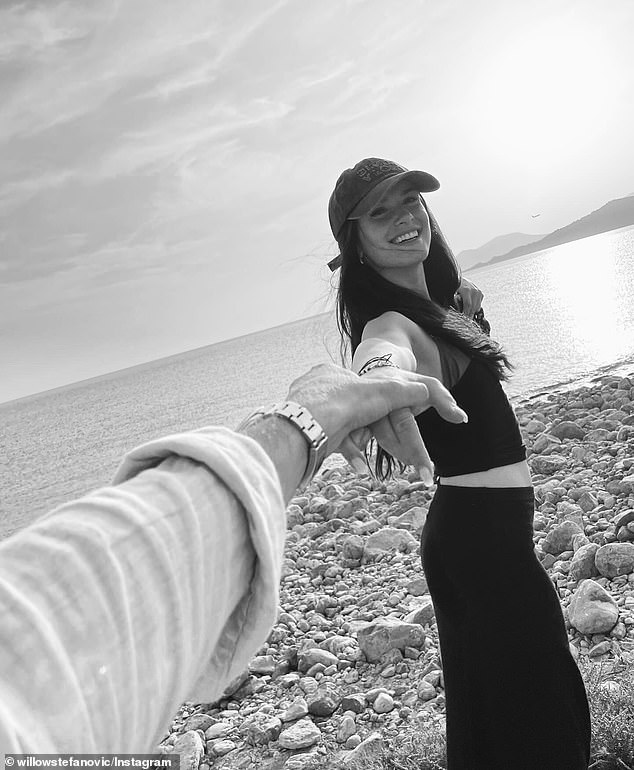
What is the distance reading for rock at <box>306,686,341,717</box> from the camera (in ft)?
15.2

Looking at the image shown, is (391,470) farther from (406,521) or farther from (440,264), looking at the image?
(406,521)

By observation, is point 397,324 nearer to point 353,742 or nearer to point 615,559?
point 353,742

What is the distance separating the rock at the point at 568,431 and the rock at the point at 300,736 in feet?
27.4

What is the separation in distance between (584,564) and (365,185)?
4.41 metres

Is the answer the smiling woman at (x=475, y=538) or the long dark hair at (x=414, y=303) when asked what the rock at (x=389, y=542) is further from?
the smiling woman at (x=475, y=538)

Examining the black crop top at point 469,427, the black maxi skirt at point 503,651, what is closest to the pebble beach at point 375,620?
the black maxi skirt at point 503,651

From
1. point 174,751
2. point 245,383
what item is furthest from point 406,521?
point 245,383

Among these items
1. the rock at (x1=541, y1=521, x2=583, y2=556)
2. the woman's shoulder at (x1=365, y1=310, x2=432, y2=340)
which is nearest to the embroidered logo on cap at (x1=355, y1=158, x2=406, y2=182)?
the woman's shoulder at (x1=365, y1=310, x2=432, y2=340)

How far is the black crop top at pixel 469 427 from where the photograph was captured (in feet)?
8.89

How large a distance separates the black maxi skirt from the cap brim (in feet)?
4.62

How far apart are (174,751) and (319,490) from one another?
7.91 m

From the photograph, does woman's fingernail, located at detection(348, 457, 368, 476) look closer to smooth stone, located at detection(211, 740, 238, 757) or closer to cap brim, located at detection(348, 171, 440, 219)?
cap brim, located at detection(348, 171, 440, 219)

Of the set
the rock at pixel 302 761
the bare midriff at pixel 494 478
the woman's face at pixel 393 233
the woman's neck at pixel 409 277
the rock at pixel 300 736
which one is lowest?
the rock at pixel 302 761

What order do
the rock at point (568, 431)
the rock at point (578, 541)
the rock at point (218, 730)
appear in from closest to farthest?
1. the rock at point (218, 730)
2. the rock at point (578, 541)
3. the rock at point (568, 431)
